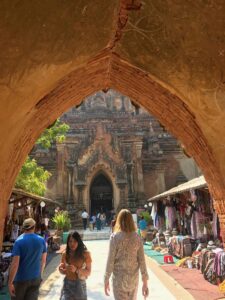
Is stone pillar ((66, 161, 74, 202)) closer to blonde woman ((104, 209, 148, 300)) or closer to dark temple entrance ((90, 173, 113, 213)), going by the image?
dark temple entrance ((90, 173, 113, 213))

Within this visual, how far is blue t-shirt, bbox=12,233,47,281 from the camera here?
4.37 m

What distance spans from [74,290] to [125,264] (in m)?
0.75

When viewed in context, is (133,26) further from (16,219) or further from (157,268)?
(16,219)

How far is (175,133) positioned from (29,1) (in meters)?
2.70

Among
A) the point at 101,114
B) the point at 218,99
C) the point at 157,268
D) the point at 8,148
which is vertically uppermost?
the point at 101,114

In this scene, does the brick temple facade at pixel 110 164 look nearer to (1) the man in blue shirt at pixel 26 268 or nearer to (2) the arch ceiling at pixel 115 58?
(1) the man in blue shirt at pixel 26 268

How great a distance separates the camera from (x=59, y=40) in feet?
9.33

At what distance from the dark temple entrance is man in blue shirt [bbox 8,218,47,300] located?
20.3 metres

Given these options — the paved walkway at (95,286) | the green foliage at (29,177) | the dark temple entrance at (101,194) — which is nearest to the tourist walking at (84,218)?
the dark temple entrance at (101,194)

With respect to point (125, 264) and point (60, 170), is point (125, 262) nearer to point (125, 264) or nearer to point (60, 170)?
point (125, 264)

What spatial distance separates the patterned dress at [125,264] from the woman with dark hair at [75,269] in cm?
34

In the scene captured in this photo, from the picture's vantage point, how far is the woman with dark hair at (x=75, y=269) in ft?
13.4

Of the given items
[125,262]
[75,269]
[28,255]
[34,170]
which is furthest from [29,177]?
[125,262]

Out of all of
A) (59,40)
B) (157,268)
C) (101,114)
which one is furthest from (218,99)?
(101,114)
